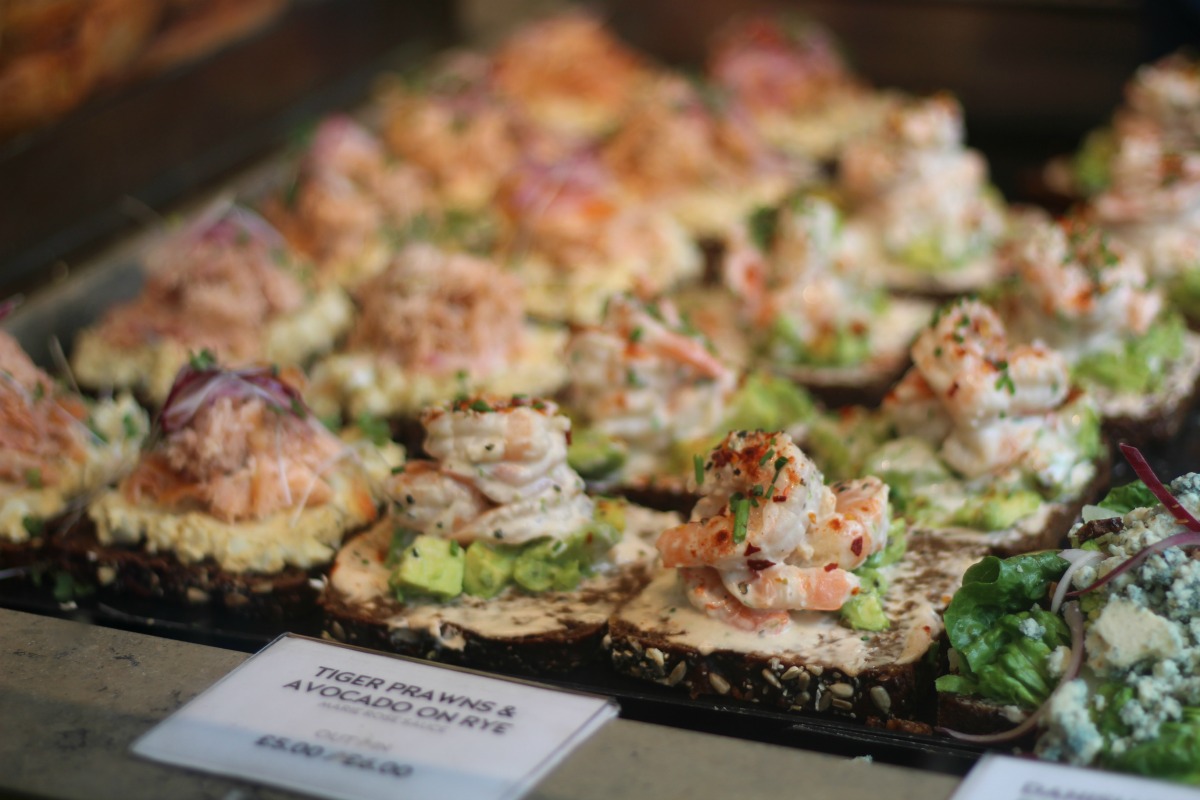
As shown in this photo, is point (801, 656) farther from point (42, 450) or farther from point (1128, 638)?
point (42, 450)

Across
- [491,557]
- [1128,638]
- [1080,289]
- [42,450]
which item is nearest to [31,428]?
[42,450]

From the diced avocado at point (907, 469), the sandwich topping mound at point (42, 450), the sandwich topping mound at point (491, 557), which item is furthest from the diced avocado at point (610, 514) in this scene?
the sandwich topping mound at point (42, 450)

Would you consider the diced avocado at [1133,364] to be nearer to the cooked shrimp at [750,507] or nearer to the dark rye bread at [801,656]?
the dark rye bread at [801,656]

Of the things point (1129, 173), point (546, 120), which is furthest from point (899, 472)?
point (546, 120)

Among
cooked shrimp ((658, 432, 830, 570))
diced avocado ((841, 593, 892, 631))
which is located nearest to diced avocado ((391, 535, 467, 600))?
cooked shrimp ((658, 432, 830, 570))

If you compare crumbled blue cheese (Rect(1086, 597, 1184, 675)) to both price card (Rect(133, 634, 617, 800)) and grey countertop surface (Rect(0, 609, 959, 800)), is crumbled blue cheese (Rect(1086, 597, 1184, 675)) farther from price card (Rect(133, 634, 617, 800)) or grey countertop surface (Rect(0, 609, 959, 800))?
price card (Rect(133, 634, 617, 800))

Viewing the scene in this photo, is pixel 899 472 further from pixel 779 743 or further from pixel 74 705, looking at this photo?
pixel 74 705

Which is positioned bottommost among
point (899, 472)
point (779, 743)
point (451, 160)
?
point (779, 743)

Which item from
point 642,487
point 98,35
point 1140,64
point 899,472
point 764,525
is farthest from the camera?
point 1140,64
